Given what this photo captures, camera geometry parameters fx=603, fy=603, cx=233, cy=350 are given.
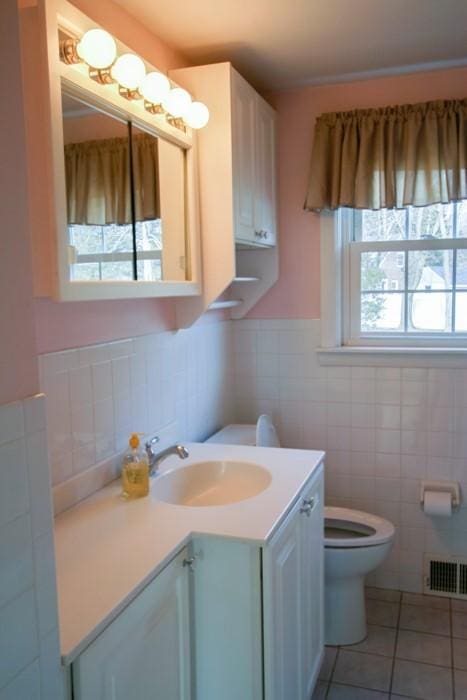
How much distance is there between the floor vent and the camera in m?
2.83

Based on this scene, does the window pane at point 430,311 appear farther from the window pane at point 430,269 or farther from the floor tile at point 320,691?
the floor tile at point 320,691

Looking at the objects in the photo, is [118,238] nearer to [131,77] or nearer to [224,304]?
[131,77]

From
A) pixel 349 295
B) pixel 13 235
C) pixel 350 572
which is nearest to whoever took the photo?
pixel 13 235

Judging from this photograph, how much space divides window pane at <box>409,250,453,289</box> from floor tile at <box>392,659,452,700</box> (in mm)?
1626

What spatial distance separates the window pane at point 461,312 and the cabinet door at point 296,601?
44.6 inches

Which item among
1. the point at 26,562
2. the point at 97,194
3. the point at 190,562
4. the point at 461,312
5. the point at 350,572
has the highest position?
the point at 97,194

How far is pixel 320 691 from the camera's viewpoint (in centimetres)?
221

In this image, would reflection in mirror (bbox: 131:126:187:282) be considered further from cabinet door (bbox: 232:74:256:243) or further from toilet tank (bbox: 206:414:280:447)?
toilet tank (bbox: 206:414:280:447)

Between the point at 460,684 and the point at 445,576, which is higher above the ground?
the point at 445,576

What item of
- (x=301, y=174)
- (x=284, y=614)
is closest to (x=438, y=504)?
(x=284, y=614)

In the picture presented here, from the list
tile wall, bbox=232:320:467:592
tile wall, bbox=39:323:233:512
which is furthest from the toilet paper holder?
tile wall, bbox=39:323:233:512

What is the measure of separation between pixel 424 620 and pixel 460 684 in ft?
1.43

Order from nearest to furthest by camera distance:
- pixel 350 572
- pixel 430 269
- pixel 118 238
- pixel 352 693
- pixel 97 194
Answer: pixel 97 194 → pixel 118 238 → pixel 352 693 → pixel 350 572 → pixel 430 269

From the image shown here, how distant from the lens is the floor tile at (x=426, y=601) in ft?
9.14
